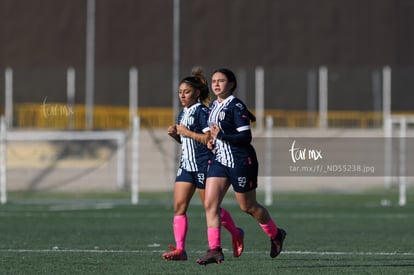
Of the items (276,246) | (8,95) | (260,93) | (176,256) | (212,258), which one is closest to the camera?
(212,258)

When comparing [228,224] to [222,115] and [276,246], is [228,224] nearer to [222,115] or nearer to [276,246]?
[276,246]

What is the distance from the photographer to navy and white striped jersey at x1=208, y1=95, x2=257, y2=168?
12.0 m

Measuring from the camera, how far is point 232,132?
12047 millimetres

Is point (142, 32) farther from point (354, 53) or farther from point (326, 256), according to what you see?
point (326, 256)

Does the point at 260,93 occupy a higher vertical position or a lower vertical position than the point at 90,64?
lower

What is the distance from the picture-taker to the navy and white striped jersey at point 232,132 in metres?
12.0

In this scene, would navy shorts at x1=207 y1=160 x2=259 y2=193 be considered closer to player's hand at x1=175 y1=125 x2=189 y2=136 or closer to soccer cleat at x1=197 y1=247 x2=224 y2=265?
player's hand at x1=175 y1=125 x2=189 y2=136

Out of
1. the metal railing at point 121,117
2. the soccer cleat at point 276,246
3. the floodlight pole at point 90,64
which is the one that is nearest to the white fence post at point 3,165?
the metal railing at point 121,117

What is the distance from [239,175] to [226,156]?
243mm

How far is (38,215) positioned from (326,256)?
9.17 metres

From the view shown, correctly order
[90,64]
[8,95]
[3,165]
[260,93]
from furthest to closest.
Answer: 1. [90,64]
2. [8,95]
3. [260,93]
4. [3,165]

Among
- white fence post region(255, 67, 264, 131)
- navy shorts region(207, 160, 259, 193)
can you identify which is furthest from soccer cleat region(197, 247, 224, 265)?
white fence post region(255, 67, 264, 131)

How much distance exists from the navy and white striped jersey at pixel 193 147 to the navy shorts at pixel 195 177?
0.04 meters

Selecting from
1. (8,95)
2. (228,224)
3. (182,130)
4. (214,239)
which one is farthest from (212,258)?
(8,95)
